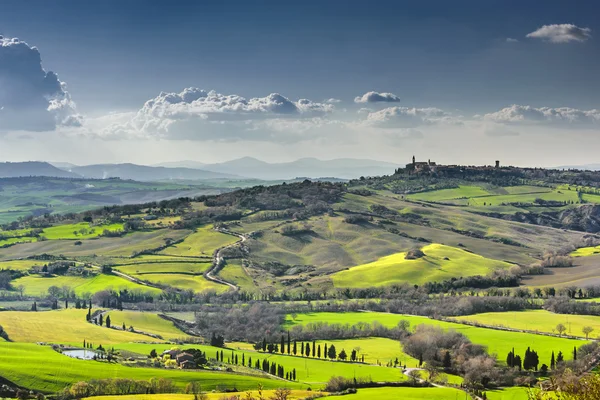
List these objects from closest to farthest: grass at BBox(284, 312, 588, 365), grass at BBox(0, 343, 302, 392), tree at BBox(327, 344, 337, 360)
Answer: grass at BBox(0, 343, 302, 392) → grass at BBox(284, 312, 588, 365) → tree at BBox(327, 344, 337, 360)

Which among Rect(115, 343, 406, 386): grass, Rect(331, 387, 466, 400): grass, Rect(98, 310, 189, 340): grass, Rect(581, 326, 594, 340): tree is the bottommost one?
Rect(98, 310, 189, 340): grass

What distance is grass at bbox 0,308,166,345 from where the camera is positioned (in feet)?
486

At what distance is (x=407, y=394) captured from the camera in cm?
11138

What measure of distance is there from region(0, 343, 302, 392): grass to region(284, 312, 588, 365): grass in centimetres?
4682

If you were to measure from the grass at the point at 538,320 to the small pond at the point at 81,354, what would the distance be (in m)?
87.6

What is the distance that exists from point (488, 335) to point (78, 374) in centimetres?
8377

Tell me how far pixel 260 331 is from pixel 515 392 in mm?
64934

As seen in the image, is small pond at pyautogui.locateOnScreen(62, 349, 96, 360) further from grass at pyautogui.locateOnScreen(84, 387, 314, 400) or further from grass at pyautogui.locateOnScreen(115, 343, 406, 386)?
grass at pyautogui.locateOnScreen(84, 387, 314, 400)

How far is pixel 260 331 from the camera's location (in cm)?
16388

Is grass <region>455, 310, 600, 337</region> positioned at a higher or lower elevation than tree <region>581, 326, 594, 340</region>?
lower

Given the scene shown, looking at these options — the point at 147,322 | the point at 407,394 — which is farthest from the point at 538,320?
the point at 147,322

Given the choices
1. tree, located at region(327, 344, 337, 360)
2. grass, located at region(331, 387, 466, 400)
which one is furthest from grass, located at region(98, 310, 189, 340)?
grass, located at region(331, 387, 466, 400)

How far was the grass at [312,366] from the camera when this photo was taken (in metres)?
125

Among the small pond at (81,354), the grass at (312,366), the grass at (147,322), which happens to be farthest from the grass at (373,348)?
the small pond at (81,354)
